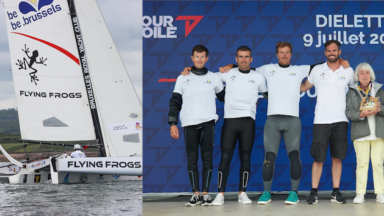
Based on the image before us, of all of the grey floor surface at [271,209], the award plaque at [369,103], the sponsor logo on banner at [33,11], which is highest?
the sponsor logo on banner at [33,11]

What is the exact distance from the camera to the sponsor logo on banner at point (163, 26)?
14.0 feet

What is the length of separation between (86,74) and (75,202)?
5.68 metres

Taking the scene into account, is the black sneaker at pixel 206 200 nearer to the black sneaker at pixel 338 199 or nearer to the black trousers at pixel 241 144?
the black trousers at pixel 241 144

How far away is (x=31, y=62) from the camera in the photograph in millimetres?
13344

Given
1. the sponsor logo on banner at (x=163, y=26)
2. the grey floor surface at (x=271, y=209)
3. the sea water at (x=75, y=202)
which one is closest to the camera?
the grey floor surface at (x=271, y=209)

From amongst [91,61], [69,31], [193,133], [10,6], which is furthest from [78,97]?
[193,133]

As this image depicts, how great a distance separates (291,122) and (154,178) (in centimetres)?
161

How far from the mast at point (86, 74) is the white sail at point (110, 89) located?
190 millimetres

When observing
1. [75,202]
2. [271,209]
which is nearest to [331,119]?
[271,209]

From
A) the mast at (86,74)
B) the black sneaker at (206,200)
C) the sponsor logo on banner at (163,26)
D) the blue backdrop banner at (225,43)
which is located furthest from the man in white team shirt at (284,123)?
the mast at (86,74)

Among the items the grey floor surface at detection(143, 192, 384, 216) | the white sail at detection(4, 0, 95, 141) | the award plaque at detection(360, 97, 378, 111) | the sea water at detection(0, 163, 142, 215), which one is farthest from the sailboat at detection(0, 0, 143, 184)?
the award plaque at detection(360, 97, 378, 111)

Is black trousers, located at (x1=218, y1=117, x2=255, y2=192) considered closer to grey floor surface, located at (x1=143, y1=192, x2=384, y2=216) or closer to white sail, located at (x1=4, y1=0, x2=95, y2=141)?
grey floor surface, located at (x1=143, y1=192, x2=384, y2=216)

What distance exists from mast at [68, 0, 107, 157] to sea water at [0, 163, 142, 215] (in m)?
1.94

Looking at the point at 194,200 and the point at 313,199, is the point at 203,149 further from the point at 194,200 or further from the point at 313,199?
the point at 313,199
